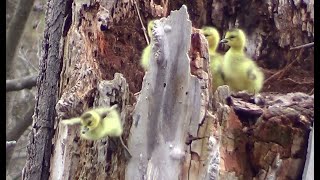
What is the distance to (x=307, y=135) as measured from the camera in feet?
9.02

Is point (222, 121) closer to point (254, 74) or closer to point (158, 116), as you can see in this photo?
point (158, 116)

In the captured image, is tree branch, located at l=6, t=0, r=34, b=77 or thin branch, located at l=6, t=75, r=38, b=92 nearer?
thin branch, located at l=6, t=75, r=38, b=92

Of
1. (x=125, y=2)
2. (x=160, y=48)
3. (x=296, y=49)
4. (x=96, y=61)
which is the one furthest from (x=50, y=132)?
(x=296, y=49)

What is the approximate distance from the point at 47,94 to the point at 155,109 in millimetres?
907

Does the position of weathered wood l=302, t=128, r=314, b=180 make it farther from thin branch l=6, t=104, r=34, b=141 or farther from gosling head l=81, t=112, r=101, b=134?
thin branch l=6, t=104, r=34, b=141

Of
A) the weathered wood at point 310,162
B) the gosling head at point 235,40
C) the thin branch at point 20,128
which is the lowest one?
the thin branch at point 20,128

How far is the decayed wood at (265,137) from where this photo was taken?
2.78 m

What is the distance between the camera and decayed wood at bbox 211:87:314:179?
2.78 metres

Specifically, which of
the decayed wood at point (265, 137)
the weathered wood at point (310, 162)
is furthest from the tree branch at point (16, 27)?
the weathered wood at point (310, 162)

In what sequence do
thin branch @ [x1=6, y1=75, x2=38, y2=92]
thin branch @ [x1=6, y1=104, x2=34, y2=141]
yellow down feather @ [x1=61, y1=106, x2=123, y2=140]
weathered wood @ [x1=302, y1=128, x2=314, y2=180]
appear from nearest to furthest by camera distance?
weathered wood @ [x1=302, y1=128, x2=314, y2=180] < yellow down feather @ [x1=61, y1=106, x2=123, y2=140] < thin branch @ [x1=6, y1=75, x2=38, y2=92] < thin branch @ [x1=6, y1=104, x2=34, y2=141]

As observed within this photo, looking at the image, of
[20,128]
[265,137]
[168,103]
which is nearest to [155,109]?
[168,103]

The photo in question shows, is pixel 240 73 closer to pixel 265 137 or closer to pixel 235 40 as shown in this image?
pixel 235 40

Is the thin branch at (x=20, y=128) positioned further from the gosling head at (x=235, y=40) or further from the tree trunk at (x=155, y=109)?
the gosling head at (x=235, y=40)

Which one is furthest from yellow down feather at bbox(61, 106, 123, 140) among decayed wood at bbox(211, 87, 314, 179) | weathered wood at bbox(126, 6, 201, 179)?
decayed wood at bbox(211, 87, 314, 179)
